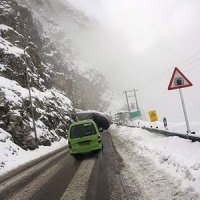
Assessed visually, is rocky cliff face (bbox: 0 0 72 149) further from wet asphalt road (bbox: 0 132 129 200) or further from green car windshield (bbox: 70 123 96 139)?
wet asphalt road (bbox: 0 132 129 200)

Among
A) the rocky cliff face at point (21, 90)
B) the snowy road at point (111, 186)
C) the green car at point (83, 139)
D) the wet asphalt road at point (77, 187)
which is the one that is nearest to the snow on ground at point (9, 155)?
the rocky cliff face at point (21, 90)

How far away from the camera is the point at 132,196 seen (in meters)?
7.26

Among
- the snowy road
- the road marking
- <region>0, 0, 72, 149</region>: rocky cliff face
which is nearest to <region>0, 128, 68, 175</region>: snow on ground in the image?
<region>0, 0, 72, 149</region>: rocky cliff face

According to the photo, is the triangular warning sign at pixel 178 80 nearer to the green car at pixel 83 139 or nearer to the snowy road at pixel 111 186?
the snowy road at pixel 111 186

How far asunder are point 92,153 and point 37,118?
20.0 m

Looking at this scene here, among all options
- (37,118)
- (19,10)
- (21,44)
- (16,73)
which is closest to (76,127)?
(37,118)

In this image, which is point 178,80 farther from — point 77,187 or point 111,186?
point 77,187

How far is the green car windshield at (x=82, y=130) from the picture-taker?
55.9 ft

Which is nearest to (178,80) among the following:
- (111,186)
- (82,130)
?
(111,186)

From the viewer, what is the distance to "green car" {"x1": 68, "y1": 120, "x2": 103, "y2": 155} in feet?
54.7

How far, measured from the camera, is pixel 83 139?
1669cm

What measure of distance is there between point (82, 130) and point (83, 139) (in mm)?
653

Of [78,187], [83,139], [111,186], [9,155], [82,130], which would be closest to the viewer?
[111,186]

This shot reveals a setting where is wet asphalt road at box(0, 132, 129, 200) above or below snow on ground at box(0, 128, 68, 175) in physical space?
below
